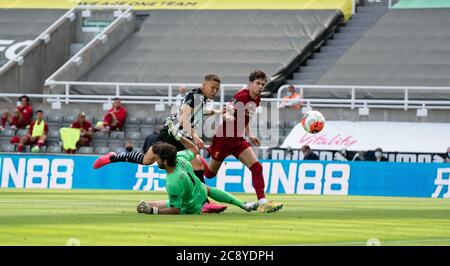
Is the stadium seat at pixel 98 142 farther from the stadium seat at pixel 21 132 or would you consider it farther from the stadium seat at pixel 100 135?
the stadium seat at pixel 21 132

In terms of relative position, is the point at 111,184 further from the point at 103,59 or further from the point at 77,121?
the point at 103,59

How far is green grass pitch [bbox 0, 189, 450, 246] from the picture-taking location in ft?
42.6

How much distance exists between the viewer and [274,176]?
105 ft

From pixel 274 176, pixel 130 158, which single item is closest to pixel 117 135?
pixel 274 176

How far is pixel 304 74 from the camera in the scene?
40.8 metres

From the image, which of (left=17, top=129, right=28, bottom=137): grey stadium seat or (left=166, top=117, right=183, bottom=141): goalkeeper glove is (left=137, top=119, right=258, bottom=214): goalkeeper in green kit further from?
(left=17, top=129, right=28, bottom=137): grey stadium seat

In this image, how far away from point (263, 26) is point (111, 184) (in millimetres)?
11993

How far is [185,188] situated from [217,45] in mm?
26688

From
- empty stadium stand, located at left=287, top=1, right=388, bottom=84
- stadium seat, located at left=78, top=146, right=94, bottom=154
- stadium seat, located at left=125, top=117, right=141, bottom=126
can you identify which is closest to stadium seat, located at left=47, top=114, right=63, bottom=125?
stadium seat, located at left=78, top=146, right=94, bottom=154

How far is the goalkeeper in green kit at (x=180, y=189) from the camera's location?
16.9m

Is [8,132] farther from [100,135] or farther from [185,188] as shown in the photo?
[185,188]

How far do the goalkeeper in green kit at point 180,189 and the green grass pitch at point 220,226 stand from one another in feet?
0.98

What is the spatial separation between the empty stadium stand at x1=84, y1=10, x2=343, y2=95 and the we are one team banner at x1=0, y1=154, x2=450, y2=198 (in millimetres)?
8447
